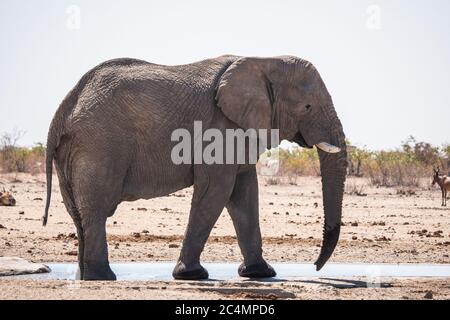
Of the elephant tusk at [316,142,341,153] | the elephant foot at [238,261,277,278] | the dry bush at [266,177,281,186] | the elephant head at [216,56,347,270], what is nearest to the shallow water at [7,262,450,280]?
the elephant foot at [238,261,277,278]

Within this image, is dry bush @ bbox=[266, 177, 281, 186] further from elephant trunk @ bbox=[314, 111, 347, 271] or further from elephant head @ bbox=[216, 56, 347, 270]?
elephant trunk @ bbox=[314, 111, 347, 271]

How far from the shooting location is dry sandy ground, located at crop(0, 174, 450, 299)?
9.88 meters

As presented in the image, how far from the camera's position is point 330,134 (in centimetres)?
1223

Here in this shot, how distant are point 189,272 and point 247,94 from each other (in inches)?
85.7

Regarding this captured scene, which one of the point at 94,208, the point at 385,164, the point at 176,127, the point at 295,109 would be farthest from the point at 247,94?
the point at 385,164

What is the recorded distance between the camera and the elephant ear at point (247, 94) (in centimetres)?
1188

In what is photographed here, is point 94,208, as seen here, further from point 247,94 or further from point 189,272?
point 247,94

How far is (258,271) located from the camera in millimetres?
12352

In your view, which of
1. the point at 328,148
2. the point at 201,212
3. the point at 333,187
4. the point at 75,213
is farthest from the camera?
the point at 333,187

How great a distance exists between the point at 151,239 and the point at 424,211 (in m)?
8.39

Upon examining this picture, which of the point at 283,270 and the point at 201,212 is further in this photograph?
the point at 283,270

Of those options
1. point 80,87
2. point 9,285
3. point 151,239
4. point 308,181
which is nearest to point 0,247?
point 151,239

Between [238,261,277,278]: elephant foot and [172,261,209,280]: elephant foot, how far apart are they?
0.77 metres
